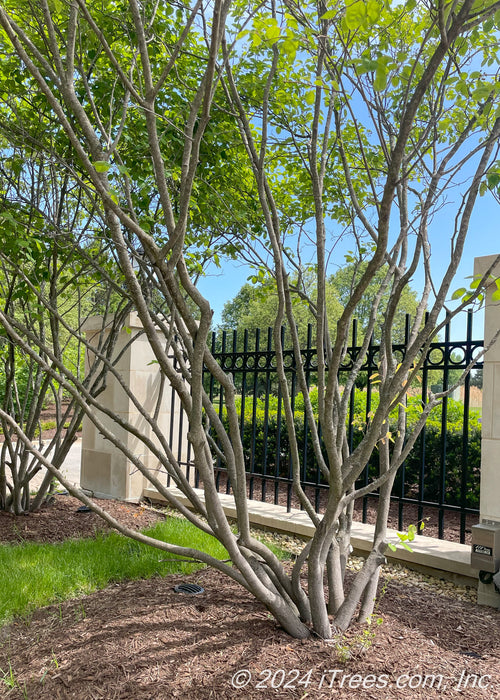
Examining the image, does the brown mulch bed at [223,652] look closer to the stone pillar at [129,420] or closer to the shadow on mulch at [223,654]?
the shadow on mulch at [223,654]

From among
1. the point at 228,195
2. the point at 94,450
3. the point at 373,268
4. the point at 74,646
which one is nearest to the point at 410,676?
the point at 74,646

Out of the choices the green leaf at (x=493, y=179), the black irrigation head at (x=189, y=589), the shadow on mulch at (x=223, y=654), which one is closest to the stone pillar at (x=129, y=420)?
the black irrigation head at (x=189, y=589)

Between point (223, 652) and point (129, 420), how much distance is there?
4090 millimetres

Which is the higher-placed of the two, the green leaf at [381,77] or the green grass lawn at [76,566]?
the green leaf at [381,77]

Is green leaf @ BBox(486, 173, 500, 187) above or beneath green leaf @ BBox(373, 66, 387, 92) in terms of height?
beneath

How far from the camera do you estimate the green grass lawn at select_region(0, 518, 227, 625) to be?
317 cm

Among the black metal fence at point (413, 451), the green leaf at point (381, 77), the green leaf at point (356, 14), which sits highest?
the green leaf at point (356, 14)

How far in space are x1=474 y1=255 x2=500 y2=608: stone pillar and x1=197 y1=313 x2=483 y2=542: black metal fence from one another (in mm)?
347

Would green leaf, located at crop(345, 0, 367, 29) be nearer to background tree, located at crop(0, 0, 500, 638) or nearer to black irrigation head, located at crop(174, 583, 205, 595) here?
background tree, located at crop(0, 0, 500, 638)

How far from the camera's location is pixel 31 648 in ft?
8.63

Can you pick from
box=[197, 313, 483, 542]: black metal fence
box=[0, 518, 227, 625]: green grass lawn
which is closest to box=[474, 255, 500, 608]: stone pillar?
box=[197, 313, 483, 542]: black metal fence

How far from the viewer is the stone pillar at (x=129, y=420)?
6.23 metres

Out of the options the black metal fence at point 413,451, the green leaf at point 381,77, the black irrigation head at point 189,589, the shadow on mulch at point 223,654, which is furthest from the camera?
the black metal fence at point 413,451

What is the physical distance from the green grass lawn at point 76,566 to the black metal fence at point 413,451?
110cm
